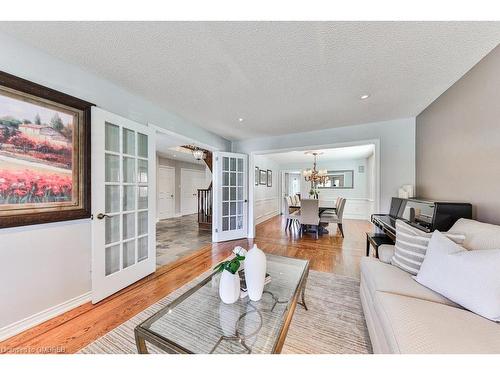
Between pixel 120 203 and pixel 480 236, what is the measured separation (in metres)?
3.15

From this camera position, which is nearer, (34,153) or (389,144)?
(34,153)

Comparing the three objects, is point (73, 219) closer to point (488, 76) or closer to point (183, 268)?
point (183, 268)

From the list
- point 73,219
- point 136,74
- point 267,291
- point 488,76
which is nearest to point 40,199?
point 73,219

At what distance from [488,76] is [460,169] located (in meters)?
0.87

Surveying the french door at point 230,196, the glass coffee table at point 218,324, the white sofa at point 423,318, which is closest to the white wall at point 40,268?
the glass coffee table at point 218,324

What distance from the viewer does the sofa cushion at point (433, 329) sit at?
2.60 feet

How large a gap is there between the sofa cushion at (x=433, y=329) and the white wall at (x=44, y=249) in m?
2.50

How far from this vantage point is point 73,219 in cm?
172

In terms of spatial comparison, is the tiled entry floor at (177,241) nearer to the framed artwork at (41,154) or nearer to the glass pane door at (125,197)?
the glass pane door at (125,197)

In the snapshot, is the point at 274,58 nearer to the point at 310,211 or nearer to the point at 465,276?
the point at 465,276

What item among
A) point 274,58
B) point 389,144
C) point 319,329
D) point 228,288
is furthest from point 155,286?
point 389,144

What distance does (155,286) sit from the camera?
2.13 m

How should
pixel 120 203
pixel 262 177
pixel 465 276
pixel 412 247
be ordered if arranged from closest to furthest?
pixel 465 276 → pixel 412 247 → pixel 120 203 → pixel 262 177

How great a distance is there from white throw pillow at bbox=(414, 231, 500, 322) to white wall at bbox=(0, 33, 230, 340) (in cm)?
290
